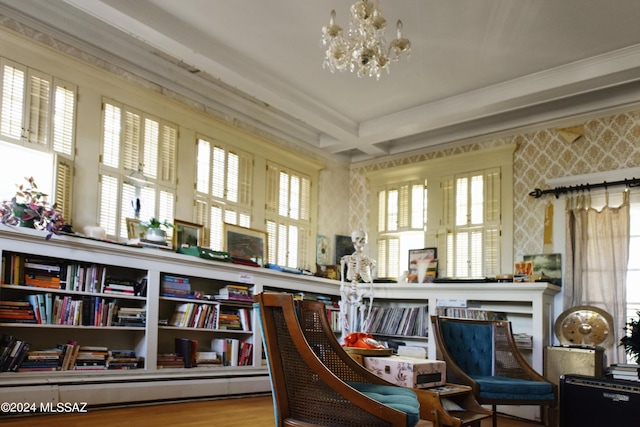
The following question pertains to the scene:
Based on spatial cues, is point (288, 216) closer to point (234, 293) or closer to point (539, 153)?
point (234, 293)

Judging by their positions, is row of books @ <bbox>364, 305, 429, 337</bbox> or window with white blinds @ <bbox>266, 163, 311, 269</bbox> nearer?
row of books @ <bbox>364, 305, 429, 337</bbox>

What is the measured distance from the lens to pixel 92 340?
4836mm

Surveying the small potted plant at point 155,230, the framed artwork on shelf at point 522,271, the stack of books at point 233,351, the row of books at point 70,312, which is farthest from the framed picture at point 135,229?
the framed artwork on shelf at point 522,271

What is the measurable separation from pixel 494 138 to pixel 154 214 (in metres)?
4.19

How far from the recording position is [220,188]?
6.38 m

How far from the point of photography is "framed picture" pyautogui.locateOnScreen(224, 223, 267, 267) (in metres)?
6.27

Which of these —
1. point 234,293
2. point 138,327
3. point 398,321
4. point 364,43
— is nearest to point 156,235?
point 138,327

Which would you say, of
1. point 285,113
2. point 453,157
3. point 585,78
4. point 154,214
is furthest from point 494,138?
point 154,214

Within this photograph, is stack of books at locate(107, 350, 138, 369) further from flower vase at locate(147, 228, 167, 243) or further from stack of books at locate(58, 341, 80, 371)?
flower vase at locate(147, 228, 167, 243)

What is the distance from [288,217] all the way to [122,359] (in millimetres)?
3114

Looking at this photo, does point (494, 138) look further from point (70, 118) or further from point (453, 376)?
point (70, 118)

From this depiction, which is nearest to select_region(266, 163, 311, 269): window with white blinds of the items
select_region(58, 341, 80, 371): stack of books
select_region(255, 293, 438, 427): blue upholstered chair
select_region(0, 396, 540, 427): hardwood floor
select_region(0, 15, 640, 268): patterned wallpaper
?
select_region(0, 15, 640, 268): patterned wallpaper

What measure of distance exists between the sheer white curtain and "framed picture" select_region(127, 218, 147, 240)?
4425 mm

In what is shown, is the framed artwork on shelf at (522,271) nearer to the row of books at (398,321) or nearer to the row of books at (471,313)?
the row of books at (471,313)
